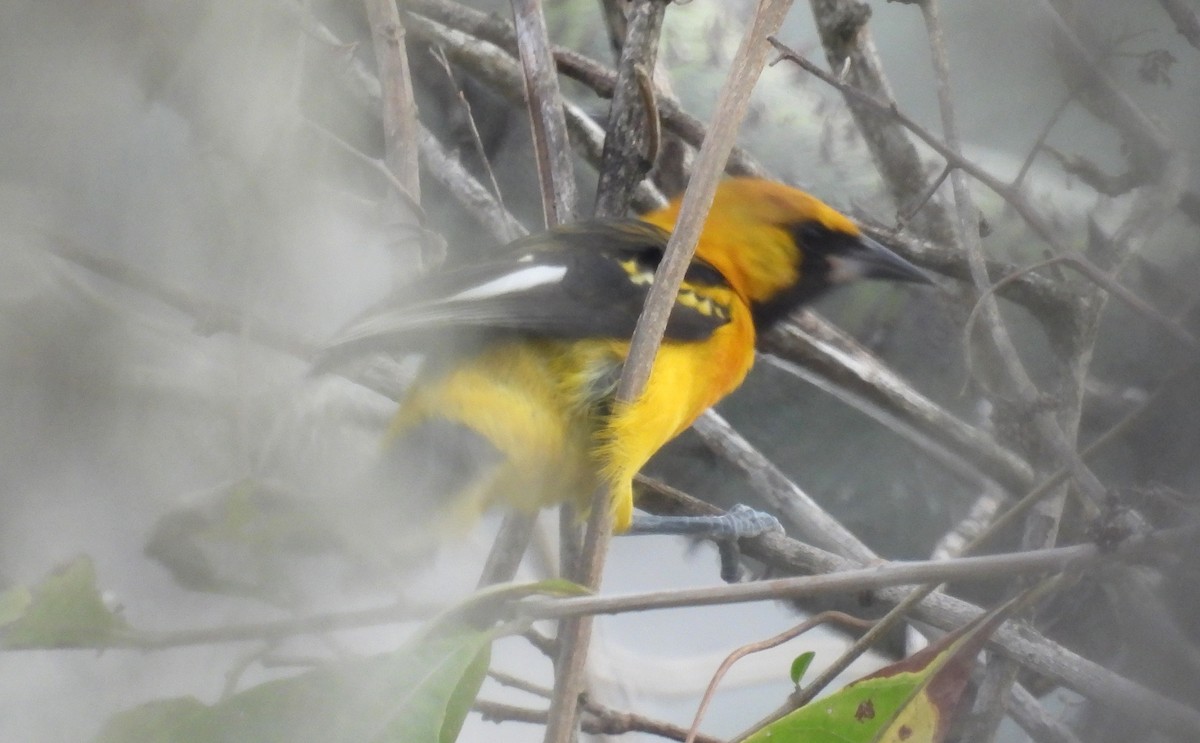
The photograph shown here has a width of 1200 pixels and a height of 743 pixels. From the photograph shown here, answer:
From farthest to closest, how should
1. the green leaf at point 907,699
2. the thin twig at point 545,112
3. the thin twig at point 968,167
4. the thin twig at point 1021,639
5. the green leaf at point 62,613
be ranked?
the thin twig at point 545,112 → the thin twig at point 968,167 → the green leaf at point 907,699 → the thin twig at point 1021,639 → the green leaf at point 62,613

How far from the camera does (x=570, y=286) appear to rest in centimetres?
78

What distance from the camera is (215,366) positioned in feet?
0.93

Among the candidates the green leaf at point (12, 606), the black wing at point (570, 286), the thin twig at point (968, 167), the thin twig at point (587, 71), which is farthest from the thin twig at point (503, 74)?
the green leaf at point (12, 606)

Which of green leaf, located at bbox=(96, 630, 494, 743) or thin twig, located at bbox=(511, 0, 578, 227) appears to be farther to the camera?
thin twig, located at bbox=(511, 0, 578, 227)

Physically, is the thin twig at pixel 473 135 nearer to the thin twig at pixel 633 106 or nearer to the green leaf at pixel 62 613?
the thin twig at pixel 633 106

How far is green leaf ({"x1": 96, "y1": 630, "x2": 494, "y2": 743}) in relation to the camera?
0.94ft

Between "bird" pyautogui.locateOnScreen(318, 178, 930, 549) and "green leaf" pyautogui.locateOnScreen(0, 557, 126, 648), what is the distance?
4.7 inches

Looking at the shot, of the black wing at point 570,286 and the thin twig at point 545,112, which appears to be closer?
the black wing at point 570,286

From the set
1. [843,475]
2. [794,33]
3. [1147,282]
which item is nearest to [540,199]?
[794,33]

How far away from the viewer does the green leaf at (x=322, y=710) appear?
0.29m

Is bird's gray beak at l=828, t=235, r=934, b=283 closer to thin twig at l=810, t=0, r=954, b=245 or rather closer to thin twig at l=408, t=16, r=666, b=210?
thin twig at l=810, t=0, r=954, b=245

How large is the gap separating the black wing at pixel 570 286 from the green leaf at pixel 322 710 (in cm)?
27

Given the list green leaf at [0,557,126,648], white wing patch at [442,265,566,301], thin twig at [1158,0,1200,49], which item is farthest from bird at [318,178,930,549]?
thin twig at [1158,0,1200,49]

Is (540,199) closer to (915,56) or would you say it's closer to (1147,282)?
(915,56)
